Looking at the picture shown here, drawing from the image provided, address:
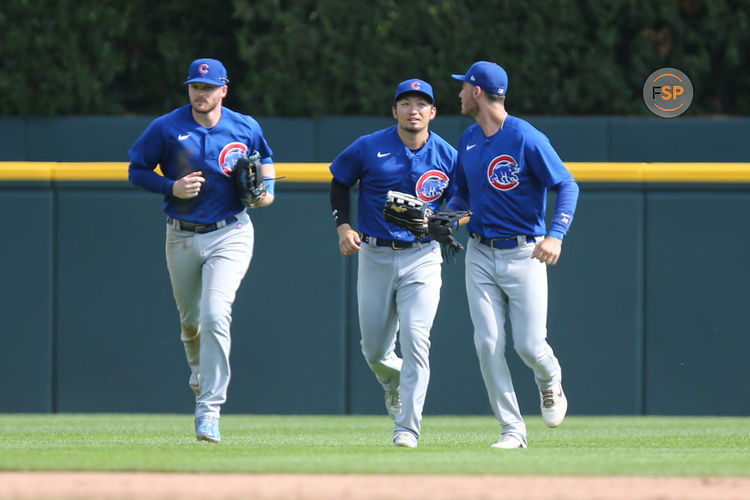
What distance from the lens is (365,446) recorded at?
6.67 meters

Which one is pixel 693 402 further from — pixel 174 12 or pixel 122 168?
pixel 174 12

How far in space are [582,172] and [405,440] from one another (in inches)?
138

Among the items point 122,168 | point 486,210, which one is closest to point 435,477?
point 486,210

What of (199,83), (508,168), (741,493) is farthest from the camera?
(199,83)

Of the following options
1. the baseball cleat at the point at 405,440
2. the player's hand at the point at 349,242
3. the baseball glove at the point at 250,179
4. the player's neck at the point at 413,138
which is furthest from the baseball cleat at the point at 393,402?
the player's neck at the point at 413,138

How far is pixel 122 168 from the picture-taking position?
31.1ft

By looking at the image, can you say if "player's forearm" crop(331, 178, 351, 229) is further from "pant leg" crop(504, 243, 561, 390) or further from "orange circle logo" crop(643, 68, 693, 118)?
"orange circle logo" crop(643, 68, 693, 118)

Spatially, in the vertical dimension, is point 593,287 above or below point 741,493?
above

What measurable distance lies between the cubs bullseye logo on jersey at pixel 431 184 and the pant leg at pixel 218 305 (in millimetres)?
1040

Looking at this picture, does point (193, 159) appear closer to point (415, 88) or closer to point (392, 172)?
point (392, 172)

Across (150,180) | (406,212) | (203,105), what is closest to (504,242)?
(406,212)

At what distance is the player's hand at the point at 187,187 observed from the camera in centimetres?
682

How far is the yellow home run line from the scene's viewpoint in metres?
9.25

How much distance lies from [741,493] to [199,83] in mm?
3541
